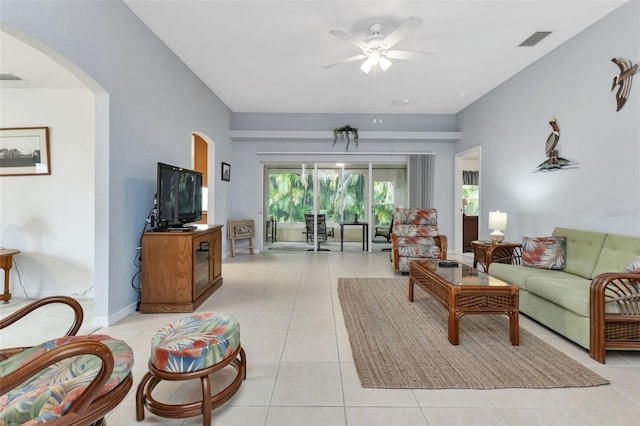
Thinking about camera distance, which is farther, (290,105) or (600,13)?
(290,105)

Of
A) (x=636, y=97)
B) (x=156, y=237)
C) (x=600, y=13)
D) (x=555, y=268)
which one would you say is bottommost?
(x=555, y=268)

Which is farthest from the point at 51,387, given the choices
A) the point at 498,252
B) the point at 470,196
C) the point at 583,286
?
the point at 470,196

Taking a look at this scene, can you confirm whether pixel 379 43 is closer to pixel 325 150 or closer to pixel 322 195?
pixel 325 150

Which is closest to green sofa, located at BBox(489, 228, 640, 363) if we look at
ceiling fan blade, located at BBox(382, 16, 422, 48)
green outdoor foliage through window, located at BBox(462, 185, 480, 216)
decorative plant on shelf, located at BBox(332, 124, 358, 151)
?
ceiling fan blade, located at BBox(382, 16, 422, 48)

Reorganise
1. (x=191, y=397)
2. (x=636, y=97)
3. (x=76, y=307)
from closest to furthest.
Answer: (x=76, y=307) < (x=191, y=397) < (x=636, y=97)

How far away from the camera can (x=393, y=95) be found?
557cm

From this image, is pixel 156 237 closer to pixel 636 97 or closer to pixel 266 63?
pixel 266 63

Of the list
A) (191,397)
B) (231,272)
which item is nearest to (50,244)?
(231,272)

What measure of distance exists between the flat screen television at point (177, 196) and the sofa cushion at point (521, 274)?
3636 millimetres

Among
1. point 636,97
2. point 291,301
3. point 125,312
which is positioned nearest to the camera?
point 636,97

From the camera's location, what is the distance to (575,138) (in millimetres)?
3502

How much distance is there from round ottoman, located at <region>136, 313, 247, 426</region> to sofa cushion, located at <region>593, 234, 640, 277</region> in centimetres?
325

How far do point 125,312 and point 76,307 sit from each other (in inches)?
63.8

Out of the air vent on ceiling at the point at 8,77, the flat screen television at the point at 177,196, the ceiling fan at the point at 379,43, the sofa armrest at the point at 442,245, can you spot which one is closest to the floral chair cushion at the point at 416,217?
the sofa armrest at the point at 442,245
